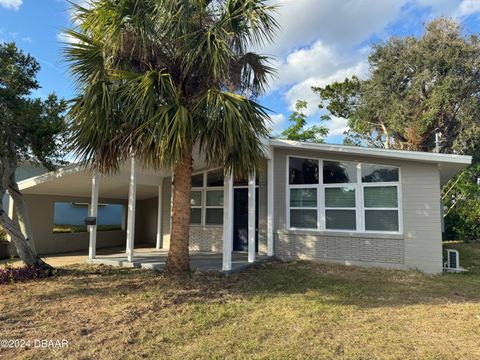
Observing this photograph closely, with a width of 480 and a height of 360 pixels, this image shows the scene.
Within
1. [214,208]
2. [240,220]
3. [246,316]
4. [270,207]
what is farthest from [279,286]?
[214,208]

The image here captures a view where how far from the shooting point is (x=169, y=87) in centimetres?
656

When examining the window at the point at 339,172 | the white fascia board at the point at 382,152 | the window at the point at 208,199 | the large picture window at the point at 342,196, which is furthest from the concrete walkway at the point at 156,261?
the white fascia board at the point at 382,152

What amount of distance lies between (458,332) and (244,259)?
588 centimetres

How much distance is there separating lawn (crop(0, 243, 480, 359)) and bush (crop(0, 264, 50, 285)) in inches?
16.2

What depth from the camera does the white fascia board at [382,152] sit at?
27.0ft

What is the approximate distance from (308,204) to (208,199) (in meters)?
3.54

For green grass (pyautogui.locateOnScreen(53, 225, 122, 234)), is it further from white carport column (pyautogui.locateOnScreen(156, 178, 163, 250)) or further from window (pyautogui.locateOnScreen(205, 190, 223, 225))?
window (pyautogui.locateOnScreen(205, 190, 223, 225))

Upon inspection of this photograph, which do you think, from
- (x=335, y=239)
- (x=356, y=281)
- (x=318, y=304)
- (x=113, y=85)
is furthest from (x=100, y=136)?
(x=335, y=239)

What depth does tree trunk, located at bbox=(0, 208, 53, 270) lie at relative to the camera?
24.6 feet

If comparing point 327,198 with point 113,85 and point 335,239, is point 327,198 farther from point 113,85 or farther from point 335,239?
point 113,85

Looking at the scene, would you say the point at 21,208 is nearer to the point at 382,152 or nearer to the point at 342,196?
the point at 342,196

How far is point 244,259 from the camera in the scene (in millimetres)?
9930

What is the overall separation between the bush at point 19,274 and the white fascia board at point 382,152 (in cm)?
648

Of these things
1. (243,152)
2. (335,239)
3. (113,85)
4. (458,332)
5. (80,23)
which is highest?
(80,23)
